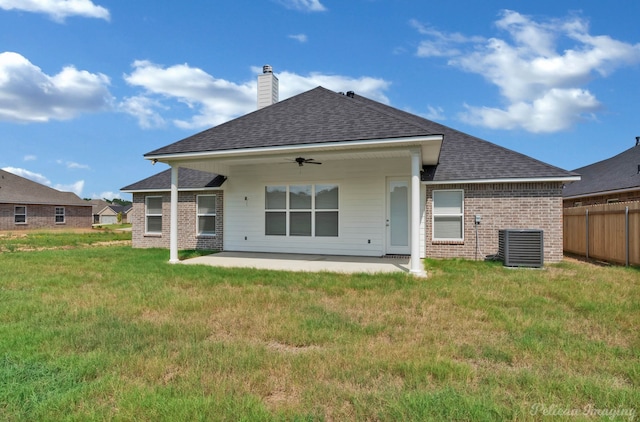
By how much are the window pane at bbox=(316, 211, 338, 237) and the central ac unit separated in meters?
5.15

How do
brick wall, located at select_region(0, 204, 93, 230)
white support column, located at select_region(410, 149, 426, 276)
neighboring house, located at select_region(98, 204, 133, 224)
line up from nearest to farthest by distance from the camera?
white support column, located at select_region(410, 149, 426, 276) → brick wall, located at select_region(0, 204, 93, 230) → neighboring house, located at select_region(98, 204, 133, 224)

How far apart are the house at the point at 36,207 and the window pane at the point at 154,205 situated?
81.0ft

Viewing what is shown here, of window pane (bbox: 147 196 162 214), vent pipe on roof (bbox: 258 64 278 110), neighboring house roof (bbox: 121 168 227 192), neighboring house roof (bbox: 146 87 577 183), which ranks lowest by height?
window pane (bbox: 147 196 162 214)

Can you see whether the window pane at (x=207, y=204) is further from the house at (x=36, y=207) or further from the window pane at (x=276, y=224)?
the house at (x=36, y=207)

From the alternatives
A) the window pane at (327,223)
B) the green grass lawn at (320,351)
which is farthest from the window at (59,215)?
the window pane at (327,223)

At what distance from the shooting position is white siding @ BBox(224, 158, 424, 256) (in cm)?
1160

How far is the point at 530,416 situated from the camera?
2.45m

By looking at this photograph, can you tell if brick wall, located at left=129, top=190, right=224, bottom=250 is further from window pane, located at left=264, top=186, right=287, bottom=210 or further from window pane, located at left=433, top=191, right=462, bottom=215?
window pane, located at left=433, top=191, right=462, bottom=215

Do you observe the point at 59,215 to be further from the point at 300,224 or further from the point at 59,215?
the point at 300,224

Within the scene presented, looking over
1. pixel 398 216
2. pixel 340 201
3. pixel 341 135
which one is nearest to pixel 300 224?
pixel 340 201

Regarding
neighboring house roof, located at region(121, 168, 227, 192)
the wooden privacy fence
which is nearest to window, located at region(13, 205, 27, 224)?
neighboring house roof, located at region(121, 168, 227, 192)

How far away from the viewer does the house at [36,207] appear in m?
31.3

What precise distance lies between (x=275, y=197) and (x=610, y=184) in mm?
14372

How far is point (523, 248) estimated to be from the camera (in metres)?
9.75
